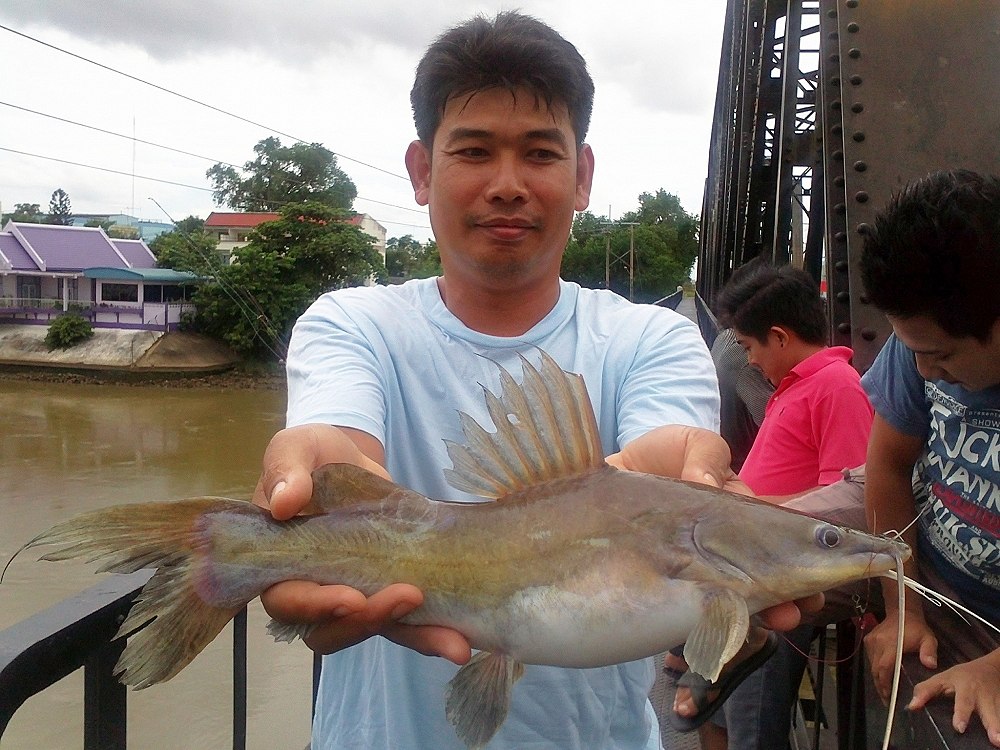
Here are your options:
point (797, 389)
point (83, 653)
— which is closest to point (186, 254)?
point (797, 389)

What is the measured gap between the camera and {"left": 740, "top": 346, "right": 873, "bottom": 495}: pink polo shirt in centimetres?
312

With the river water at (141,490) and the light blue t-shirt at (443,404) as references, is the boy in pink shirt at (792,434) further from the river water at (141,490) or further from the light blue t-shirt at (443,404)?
the river water at (141,490)

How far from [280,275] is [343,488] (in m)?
39.1

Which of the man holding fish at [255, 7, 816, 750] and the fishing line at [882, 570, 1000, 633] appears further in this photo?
the man holding fish at [255, 7, 816, 750]

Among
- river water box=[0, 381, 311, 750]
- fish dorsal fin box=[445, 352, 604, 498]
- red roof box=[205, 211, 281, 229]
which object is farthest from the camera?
red roof box=[205, 211, 281, 229]

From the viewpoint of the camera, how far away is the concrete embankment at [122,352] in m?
38.3

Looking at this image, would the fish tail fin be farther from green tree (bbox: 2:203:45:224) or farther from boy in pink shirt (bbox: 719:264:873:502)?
green tree (bbox: 2:203:45:224)

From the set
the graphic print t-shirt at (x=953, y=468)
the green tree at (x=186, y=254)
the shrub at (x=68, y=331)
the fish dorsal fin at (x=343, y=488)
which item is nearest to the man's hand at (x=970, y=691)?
the graphic print t-shirt at (x=953, y=468)

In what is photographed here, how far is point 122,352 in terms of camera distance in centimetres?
3847

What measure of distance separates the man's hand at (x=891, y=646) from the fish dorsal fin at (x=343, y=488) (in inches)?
51.5

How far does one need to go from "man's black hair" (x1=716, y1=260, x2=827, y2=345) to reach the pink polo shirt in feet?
0.85

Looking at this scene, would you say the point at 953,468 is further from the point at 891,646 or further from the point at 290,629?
the point at 290,629

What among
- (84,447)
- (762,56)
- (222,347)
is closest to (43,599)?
(84,447)

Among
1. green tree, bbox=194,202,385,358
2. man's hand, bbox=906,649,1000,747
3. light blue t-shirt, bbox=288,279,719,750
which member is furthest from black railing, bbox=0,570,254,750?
green tree, bbox=194,202,385,358
